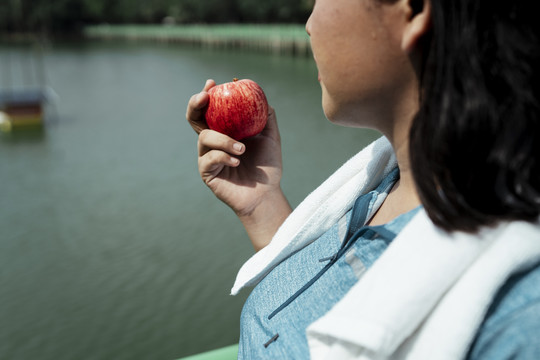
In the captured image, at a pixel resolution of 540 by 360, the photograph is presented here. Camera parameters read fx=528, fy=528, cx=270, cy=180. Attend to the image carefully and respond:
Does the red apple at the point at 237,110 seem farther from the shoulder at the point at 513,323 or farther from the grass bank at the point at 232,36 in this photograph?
the grass bank at the point at 232,36

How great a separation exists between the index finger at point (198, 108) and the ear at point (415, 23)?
2.65ft

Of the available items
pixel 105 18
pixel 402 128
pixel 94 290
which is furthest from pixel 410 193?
pixel 105 18

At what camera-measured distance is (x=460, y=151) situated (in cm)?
85

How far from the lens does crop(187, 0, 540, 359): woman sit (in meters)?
0.81

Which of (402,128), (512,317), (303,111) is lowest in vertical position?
(303,111)

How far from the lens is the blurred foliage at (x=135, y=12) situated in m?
40.3

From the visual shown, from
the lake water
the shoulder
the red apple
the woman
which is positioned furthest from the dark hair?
the lake water

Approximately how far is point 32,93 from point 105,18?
2237 inches

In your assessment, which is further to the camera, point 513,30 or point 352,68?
point 352,68

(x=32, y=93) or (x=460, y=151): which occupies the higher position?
(x=460, y=151)

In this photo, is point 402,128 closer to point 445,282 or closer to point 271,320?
point 445,282

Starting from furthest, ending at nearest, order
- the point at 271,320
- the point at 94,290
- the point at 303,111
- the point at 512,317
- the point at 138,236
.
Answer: the point at 303,111, the point at 138,236, the point at 94,290, the point at 271,320, the point at 512,317

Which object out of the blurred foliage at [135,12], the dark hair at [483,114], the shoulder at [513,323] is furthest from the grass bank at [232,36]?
the shoulder at [513,323]

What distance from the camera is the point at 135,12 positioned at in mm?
61594
